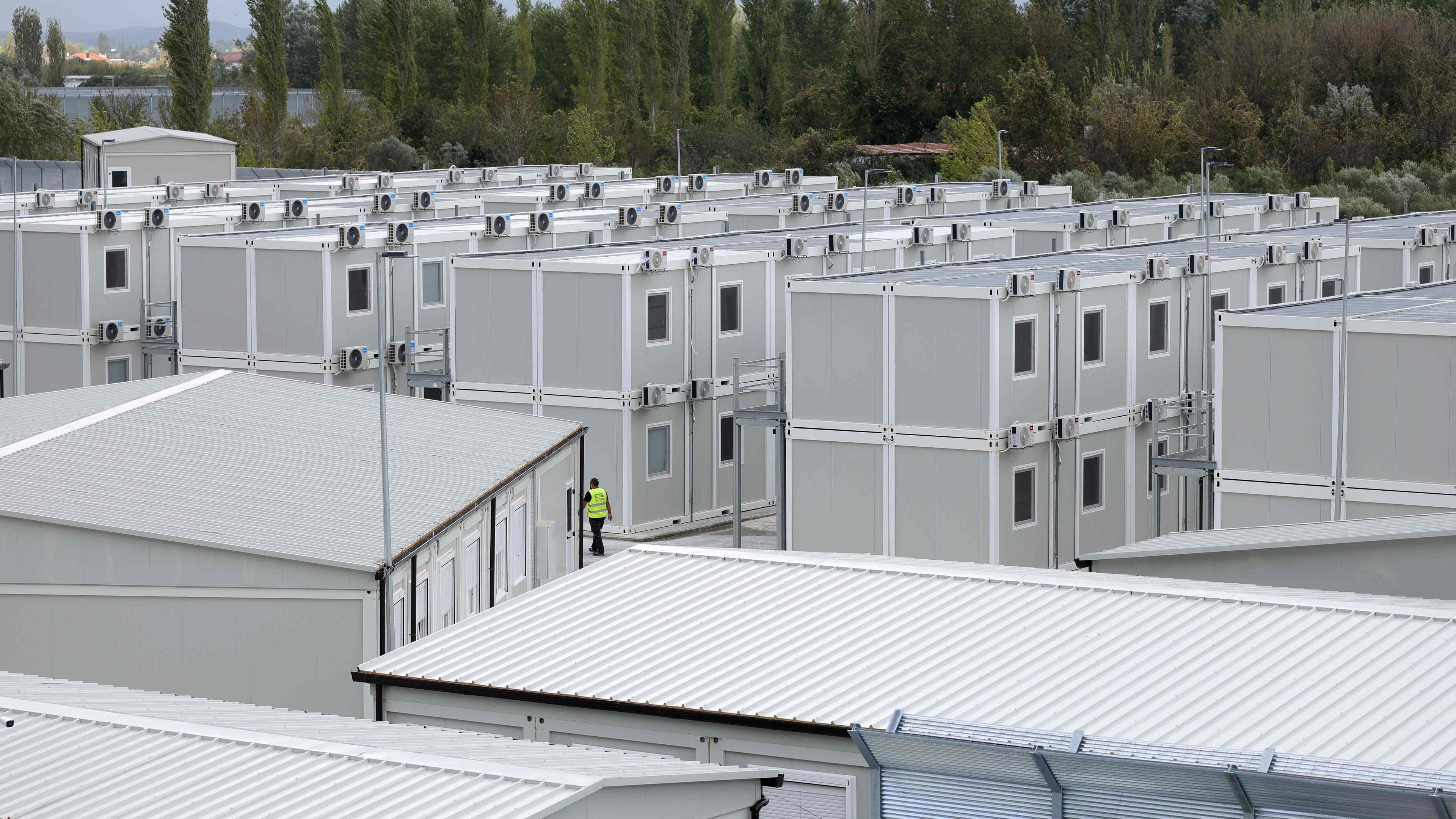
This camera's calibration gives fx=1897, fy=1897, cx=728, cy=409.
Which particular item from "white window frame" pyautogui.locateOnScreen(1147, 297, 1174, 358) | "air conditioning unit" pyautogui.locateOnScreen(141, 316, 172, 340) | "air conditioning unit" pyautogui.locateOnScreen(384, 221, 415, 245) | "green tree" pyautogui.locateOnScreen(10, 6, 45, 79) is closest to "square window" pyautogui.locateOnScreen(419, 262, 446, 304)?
"air conditioning unit" pyautogui.locateOnScreen(384, 221, 415, 245)

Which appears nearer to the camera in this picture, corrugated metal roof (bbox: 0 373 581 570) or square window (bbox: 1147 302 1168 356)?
corrugated metal roof (bbox: 0 373 581 570)

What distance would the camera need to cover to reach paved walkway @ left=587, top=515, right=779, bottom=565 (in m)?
28.6

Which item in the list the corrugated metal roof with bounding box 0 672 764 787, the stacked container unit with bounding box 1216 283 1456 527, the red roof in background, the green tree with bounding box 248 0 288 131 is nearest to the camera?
the corrugated metal roof with bounding box 0 672 764 787

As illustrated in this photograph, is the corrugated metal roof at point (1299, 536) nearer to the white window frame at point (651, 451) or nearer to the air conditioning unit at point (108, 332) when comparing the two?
the white window frame at point (651, 451)

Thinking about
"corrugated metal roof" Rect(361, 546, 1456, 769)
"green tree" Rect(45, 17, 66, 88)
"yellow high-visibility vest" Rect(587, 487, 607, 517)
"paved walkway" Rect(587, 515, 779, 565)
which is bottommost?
"paved walkway" Rect(587, 515, 779, 565)

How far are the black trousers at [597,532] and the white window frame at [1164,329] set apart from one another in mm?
8148

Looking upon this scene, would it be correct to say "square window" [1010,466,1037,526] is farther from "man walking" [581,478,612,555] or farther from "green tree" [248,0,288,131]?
"green tree" [248,0,288,131]

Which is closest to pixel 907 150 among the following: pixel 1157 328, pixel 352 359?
pixel 352 359

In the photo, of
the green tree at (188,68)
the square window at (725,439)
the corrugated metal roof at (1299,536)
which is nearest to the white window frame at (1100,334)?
the corrugated metal roof at (1299,536)

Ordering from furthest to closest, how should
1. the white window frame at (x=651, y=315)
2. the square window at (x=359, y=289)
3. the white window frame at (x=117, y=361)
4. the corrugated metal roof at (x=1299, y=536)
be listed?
the white window frame at (x=117, y=361), the square window at (x=359, y=289), the white window frame at (x=651, y=315), the corrugated metal roof at (x=1299, y=536)

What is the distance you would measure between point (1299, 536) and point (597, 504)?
1201cm

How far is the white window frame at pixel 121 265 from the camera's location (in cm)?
3538

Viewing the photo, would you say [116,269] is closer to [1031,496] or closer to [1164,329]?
[1031,496]

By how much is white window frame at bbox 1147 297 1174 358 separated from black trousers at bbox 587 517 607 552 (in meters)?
8.15
